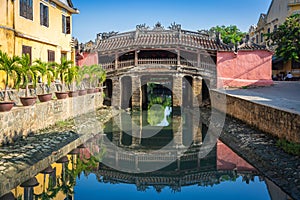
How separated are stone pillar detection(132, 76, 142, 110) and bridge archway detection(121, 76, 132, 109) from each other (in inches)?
44.1

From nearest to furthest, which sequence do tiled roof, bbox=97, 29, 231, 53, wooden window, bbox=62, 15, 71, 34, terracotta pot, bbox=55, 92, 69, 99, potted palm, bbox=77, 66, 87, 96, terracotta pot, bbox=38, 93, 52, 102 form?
terracotta pot, bbox=38, 93, 52, 102 < terracotta pot, bbox=55, 92, 69, 99 < potted palm, bbox=77, 66, 87, 96 < wooden window, bbox=62, 15, 71, 34 < tiled roof, bbox=97, 29, 231, 53

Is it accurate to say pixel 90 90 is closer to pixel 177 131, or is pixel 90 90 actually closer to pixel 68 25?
pixel 68 25

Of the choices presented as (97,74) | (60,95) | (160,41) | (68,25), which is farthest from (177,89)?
(60,95)

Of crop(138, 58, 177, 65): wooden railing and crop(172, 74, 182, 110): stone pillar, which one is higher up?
crop(138, 58, 177, 65): wooden railing

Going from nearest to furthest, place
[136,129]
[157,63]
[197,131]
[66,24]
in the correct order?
1. [197,131]
2. [136,129]
3. [66,24]
4. [157,63]

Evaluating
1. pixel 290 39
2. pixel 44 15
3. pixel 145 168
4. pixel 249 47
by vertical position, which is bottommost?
pixel 145 168

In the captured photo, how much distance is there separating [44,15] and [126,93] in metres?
9.13

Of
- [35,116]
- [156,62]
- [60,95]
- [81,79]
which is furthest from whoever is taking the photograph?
[156,62]

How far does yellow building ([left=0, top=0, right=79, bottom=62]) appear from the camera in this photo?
14.2m

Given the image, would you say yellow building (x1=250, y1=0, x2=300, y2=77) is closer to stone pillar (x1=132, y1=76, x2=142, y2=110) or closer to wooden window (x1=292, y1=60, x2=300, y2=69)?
wooden window (x1=292, y1=60, x2=300, y2=69)

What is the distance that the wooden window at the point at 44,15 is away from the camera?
56.7ft

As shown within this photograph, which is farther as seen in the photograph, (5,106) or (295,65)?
(295,65)

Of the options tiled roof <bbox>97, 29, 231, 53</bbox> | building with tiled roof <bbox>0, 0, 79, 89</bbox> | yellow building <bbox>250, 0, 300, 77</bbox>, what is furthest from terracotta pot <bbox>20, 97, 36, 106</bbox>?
yellow building <bbox>250, 0, 300, 77</bbox>

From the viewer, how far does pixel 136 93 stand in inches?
908
